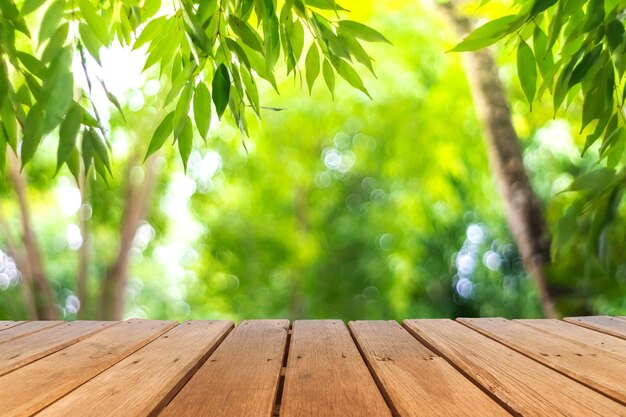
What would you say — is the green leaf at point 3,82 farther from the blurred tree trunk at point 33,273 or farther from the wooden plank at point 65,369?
the blurred tree trunk at point 33,273

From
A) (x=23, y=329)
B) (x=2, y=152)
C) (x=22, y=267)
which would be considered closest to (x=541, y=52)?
(x=2, y=152)

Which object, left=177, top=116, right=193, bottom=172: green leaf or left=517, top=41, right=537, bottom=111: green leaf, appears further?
left=517, top=41, right=537, bottom=111: green leaf

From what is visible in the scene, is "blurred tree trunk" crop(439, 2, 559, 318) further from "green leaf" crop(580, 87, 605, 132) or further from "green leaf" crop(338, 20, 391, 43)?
"green leaf" crop(338, 20, 391, 43)

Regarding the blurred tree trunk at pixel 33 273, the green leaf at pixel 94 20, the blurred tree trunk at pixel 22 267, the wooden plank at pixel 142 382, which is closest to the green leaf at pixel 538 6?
the green leaf at pixel 94 20

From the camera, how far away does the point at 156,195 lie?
8609 millimetres

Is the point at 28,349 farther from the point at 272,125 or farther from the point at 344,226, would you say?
the point at 344,226

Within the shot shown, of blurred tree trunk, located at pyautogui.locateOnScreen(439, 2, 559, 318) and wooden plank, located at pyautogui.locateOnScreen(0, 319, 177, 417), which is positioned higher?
blurred tree trunk, located at pyautogui.locateOnScreen(439, 2, 559, 318)

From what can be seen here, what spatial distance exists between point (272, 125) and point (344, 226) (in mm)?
3126

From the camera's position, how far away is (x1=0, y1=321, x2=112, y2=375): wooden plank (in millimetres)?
1525

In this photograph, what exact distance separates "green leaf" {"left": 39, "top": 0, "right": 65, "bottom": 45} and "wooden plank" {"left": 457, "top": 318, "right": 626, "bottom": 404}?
1.15 meters

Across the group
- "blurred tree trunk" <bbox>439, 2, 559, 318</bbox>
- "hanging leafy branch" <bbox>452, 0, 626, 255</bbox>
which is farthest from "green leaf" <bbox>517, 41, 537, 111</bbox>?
"blurred tree trunk" <bbox>439, 2, 559, 318</bbox>

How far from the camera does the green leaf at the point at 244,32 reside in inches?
54.7

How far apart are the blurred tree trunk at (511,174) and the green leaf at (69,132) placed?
300 cm

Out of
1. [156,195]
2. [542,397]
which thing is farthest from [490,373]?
→ [156,195]
